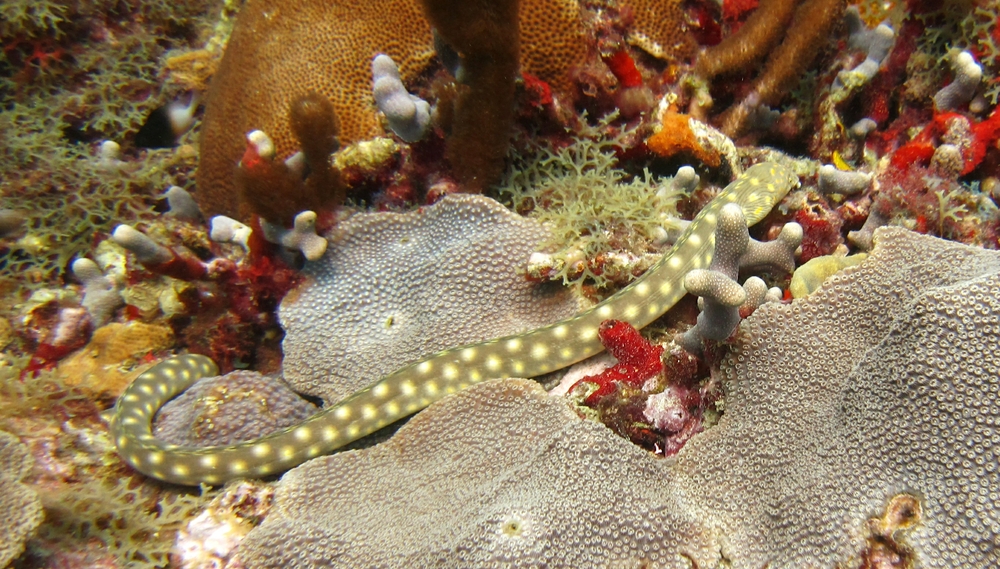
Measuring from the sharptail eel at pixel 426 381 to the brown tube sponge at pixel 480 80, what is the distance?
146 centimetres

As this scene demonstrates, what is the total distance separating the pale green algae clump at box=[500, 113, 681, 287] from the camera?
3.65 metres

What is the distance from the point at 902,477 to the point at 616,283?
193cm

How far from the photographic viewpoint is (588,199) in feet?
12.5

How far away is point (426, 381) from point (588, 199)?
1.80 metres

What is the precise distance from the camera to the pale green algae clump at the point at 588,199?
3654 millimetres

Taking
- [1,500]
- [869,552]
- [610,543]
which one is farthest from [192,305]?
[869,552]

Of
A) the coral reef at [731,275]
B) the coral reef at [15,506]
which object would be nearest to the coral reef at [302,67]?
the coral reef at [15,506]

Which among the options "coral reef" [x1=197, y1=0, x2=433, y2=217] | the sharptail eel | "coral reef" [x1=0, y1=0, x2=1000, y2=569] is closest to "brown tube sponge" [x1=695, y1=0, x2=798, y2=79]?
"coral reef" [x1=0, y1=0, x2=1000, y2=569]

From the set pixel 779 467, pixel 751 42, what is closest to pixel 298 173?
pixel 779 467

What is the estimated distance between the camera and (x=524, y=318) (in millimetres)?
3719

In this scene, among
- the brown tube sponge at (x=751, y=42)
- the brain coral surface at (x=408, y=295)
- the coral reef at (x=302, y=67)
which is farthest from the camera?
the coral reef at (x=302, y=67)

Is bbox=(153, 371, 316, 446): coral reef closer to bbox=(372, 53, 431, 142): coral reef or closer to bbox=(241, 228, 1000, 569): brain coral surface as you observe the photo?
bbox=(241, 228, 1000, 569): brain coral surface

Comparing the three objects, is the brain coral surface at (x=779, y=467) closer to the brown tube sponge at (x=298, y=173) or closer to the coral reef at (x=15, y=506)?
the coral reef at (x=15, y=506)

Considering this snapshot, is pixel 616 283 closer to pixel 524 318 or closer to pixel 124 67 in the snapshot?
pixel 524 318
